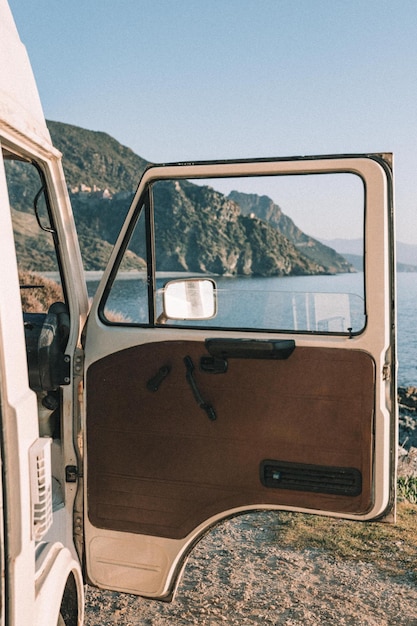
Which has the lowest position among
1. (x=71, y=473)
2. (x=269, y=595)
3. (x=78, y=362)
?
(x=269, y=595)

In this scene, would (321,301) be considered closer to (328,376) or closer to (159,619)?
(328,376)

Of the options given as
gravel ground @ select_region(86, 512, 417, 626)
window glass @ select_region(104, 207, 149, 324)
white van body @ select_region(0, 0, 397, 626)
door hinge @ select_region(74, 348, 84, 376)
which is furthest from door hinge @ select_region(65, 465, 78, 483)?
gravel ground @ select_region(86, 512, 417, 626)

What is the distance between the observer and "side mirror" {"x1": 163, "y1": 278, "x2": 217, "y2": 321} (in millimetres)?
2682

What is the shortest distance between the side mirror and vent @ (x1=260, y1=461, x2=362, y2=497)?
67 centimetres

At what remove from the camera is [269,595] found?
414cm

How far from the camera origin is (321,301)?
109 inches

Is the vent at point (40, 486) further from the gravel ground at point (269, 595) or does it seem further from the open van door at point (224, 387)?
the gravel ground at point (269, 595)

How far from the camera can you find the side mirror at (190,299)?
2682 mm

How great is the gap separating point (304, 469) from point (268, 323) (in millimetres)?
607

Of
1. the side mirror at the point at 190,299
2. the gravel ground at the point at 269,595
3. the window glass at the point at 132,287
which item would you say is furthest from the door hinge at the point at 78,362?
the gravel ground at the point at 269,595

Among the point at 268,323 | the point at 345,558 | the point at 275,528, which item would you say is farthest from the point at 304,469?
the point at 275,528

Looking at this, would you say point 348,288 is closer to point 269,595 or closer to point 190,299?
point 190,299

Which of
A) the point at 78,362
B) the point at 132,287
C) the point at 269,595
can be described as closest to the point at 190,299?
the point at 132,287

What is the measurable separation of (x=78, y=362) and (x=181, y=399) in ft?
1.57
